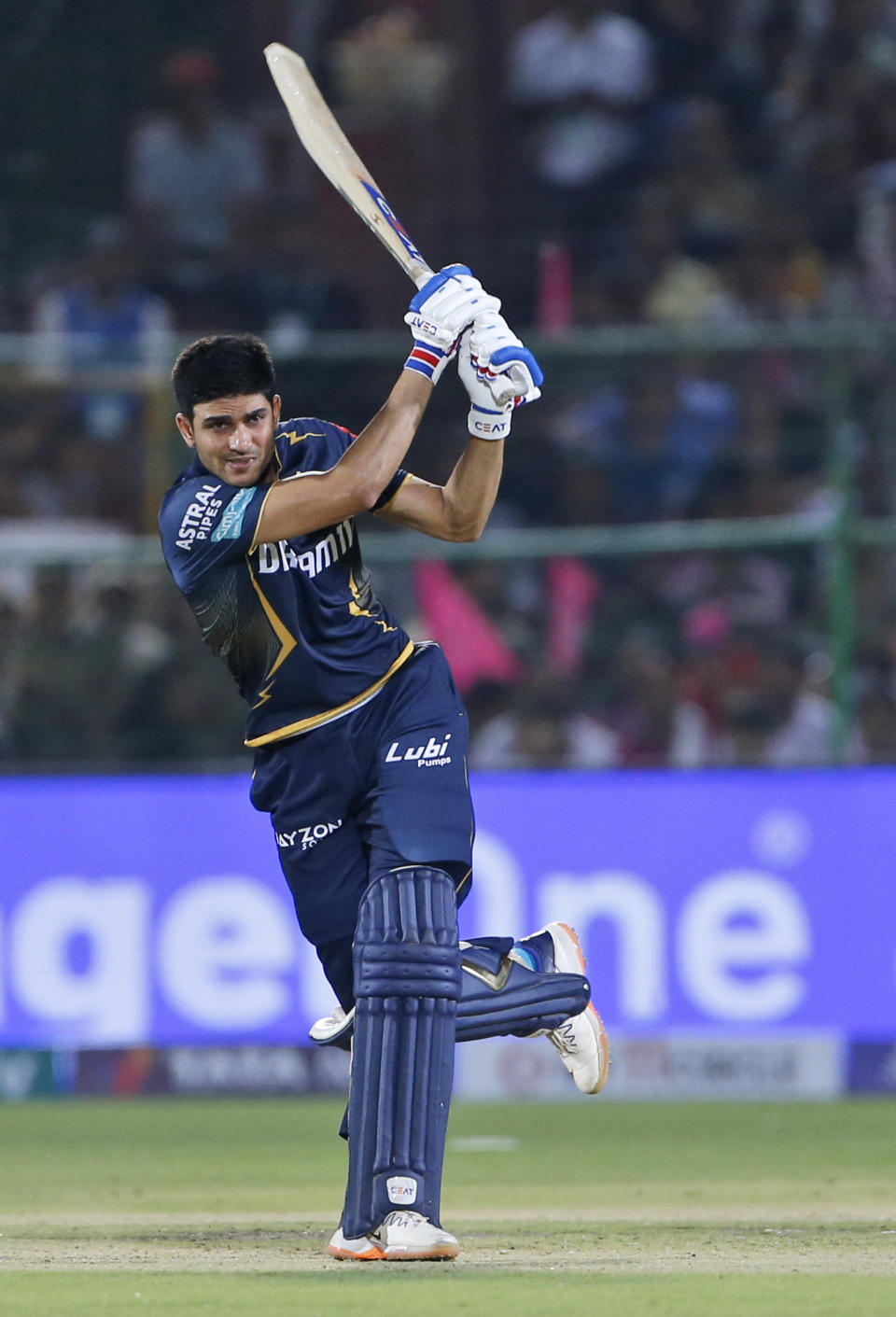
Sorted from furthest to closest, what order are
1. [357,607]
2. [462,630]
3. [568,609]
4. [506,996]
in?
[462,630] < [568,609] < [506,996] < [357,607]

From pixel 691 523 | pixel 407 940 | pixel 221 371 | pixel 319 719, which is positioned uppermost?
pixel 691 523

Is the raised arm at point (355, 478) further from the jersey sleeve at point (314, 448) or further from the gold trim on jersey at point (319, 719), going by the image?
the gold trim on jersey at point (319, 719)

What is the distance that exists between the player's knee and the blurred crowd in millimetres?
4449

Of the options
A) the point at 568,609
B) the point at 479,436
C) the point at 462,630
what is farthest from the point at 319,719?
the point at 462,630

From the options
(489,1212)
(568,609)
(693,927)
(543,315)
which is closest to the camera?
(489,1212)

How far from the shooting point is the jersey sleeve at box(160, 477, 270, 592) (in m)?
4.74

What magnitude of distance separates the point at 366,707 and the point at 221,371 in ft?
2.65

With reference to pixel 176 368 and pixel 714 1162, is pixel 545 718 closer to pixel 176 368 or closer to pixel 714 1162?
pixel 714 1162

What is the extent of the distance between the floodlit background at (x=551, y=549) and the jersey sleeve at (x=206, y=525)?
4.21 m

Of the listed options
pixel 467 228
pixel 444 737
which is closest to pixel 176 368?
pixel 444 737

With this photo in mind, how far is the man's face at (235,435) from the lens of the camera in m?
4.79

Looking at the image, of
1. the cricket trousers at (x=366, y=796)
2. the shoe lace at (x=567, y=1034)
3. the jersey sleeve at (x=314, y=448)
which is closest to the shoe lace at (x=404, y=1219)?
the cricket trousers at (x=366, y=796)

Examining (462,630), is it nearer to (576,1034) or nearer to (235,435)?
(576,1034)

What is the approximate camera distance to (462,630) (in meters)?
10.2
